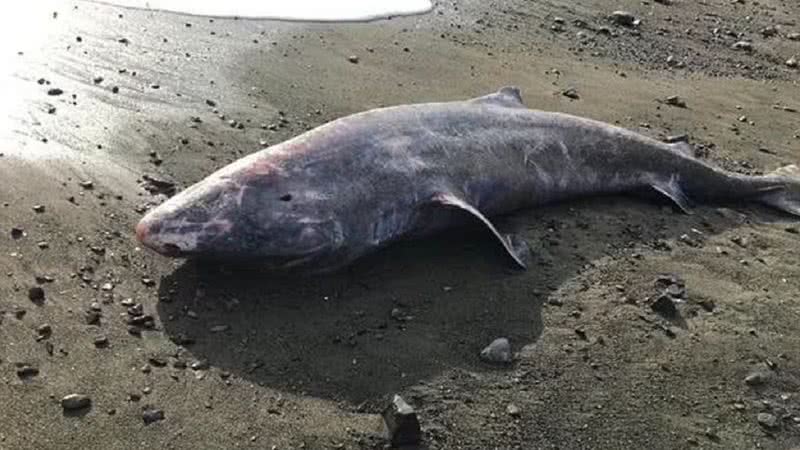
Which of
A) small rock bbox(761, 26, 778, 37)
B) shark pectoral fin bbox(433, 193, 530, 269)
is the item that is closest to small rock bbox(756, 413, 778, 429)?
shark pectoral fin bbox(433, 193, 530, 269)

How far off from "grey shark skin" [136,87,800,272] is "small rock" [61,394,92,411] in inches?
36.2

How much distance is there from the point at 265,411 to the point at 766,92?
21.4ft

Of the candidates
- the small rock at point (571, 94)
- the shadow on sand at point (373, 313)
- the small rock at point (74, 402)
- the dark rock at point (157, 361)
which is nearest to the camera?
the small rock at point (74, 402)

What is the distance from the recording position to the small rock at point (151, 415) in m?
4.45

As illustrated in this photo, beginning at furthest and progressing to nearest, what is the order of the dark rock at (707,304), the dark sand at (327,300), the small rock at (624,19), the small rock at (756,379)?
the small rock at (624,19)
the dark rock at (707,304)
the small rock at (756,379)
the dark sand at (327,300)

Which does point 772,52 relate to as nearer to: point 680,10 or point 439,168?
point 680,10

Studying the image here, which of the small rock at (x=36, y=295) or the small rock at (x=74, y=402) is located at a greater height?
the small rock at (x=36, y=295)

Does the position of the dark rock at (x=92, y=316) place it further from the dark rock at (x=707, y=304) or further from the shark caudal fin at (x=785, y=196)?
the shark caudal fin at (x=785, y=196)

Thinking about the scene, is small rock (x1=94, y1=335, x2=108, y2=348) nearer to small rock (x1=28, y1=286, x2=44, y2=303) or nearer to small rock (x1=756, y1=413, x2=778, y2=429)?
small rock (x1=28, y1=286, x2=44, y2=303)

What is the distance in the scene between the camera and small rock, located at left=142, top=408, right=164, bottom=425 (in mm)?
4449

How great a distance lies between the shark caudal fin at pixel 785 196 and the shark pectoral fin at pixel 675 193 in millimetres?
574

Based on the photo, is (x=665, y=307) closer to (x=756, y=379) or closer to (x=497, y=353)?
(x=756, y=379)

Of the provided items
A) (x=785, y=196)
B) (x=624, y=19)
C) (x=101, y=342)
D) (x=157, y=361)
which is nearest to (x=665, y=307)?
(x=785, y=196)

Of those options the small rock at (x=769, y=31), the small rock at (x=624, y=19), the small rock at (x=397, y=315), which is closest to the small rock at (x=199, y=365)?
the small rock at (x=397, y=315)
